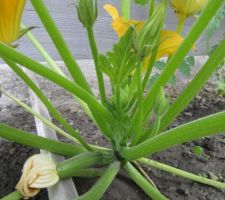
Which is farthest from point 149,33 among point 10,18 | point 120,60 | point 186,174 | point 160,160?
point 160,160

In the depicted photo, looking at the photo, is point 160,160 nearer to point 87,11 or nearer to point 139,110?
point 139,110

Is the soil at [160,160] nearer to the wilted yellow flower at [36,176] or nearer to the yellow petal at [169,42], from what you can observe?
the wilted yellow flower at [36,176]

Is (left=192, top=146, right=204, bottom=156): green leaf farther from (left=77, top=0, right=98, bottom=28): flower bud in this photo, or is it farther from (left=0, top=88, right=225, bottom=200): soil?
(left=77, top=0, right=98, bottom=28): flower bud

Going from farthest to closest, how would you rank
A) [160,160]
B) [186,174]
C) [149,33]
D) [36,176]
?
[160,160]
[186,174]
[36,176]
[149,33]

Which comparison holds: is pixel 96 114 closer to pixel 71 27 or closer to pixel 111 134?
pixel 111 134

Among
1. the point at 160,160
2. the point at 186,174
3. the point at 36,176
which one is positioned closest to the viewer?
the point at 36,176

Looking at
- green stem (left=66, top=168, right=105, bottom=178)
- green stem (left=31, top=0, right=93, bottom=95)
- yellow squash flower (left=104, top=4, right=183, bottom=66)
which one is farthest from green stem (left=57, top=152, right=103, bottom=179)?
yellow squash flower (left=104, top=4, right=183, bottom=66)
